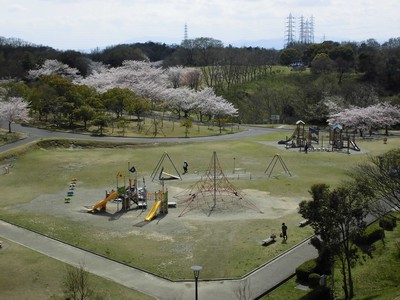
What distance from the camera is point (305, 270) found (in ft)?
62.3

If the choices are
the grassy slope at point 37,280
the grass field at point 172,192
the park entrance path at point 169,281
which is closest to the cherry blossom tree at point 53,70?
the grass field at point 172,192

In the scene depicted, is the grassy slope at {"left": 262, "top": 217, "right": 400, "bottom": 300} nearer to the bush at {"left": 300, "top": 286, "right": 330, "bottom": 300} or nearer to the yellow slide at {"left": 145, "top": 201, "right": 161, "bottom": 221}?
the bush at {"left": 300, "top": 286, "right": 330, "bottom": 300}

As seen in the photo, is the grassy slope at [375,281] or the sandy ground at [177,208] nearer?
the grassy slope at [375,281]

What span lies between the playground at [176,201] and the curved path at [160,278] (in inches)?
22.5

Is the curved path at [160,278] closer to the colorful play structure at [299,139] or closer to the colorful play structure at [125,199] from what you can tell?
the colorful play structure at [125,199]

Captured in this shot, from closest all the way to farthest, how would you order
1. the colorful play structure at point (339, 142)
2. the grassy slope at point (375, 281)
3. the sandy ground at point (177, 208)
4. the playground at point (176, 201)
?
the grassy slope at point (375, 281) < the playground at point (176, 201) < the sandy ground at point (177, 208) < the colorful play structure at point (339, 142)

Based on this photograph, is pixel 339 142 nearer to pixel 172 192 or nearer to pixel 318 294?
pixel 172 192

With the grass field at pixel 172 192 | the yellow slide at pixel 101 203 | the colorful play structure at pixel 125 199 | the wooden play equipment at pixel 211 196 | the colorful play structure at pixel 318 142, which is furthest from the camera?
the colorful play structure at pixel 318 142

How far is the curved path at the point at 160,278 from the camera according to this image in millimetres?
18234

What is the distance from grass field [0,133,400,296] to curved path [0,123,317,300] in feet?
1.85

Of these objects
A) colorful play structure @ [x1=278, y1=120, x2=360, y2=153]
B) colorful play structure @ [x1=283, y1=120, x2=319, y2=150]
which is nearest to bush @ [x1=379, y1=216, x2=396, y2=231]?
colorful play structure @ [x1=278, y1=120, x2=360, y2=153]

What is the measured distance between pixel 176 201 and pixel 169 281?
12.4 m

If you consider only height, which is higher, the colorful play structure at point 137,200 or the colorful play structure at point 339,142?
the colorful play structure at point 339,142

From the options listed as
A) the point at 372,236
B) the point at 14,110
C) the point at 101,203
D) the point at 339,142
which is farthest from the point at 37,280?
the point at 339,142
